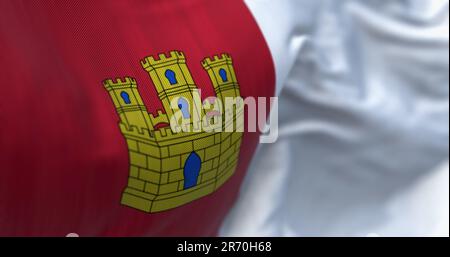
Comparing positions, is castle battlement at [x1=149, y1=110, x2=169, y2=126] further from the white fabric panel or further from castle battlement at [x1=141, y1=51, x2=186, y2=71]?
the white fabric panel

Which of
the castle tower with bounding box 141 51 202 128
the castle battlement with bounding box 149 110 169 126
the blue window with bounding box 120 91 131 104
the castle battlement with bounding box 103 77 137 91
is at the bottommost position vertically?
the castle battlement with bounding box 149 110 169 126

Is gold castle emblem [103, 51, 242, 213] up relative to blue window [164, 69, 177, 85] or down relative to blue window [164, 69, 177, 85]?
down

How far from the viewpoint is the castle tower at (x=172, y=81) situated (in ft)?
1.98

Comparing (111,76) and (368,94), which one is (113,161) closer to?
(111,76)

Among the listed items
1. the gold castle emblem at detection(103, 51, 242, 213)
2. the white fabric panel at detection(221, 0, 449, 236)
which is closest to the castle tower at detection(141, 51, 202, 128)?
the gold castle emblem at detection(103, 51, 242, 213)

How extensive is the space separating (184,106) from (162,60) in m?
0.05

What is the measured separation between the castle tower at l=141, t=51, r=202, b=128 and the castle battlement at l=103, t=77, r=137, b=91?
0.06 ft

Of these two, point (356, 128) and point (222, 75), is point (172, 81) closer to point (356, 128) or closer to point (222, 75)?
point (222, 75)

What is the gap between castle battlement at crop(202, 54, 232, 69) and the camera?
0.63 m

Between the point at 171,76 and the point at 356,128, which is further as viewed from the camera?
the point at 356,128

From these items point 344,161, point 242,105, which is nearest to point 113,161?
point 242,105

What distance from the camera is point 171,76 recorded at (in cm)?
61

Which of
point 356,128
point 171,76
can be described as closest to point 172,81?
point 171,76

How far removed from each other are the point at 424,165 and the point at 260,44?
0.33m
